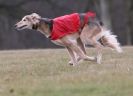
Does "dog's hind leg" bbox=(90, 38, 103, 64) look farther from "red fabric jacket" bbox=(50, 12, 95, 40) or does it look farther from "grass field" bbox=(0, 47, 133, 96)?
"red fabric jacket" bbox=(50, 12, 95, 40)

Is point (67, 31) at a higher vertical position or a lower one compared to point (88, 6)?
higher

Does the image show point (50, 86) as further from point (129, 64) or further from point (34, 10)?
point (34, 10)

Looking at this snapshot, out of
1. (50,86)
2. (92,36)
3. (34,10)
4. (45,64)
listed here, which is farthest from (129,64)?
(34,10)

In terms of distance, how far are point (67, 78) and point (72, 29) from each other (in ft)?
9.22

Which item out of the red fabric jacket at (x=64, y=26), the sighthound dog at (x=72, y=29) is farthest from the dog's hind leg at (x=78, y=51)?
the red fabric jacket at (x=64, y=26)

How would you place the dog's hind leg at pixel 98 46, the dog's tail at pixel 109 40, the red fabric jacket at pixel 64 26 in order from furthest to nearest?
the dog's tail at pixel 109 40 → the dog's hind leg at pixel 98 46 → the red fabric jacket at pixel 64 26

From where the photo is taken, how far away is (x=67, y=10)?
43.8 m

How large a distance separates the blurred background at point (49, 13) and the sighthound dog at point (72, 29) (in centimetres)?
2472

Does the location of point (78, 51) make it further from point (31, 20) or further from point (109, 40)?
point (31, 20)

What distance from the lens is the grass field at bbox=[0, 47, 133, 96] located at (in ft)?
36.3

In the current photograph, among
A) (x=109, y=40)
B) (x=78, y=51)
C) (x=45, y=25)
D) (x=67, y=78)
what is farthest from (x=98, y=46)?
(x=67, y=78)

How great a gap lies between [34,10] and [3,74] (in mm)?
29186

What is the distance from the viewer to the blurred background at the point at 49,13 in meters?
41.9

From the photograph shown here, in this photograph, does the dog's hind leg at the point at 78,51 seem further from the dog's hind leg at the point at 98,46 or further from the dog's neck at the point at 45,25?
the dog's neck at the point at 45,25
